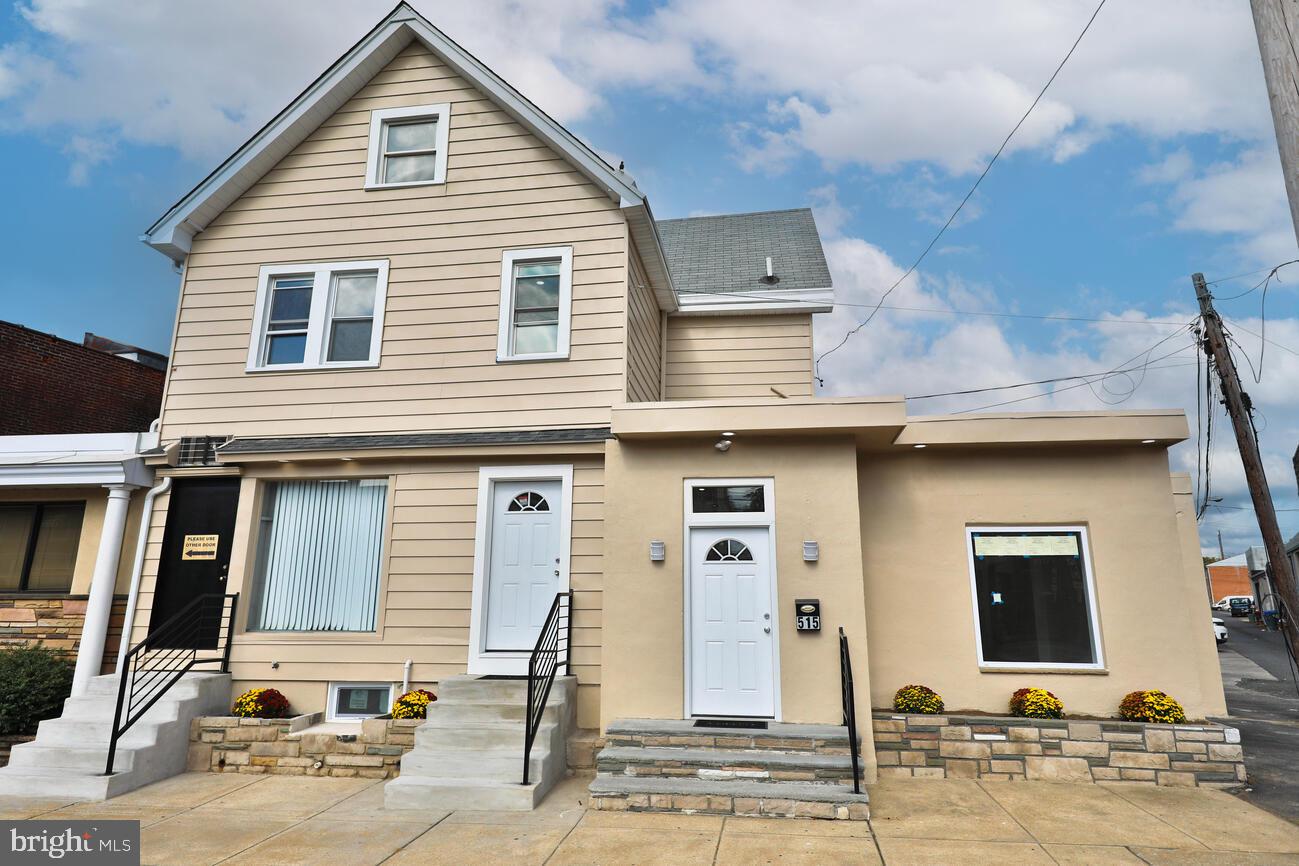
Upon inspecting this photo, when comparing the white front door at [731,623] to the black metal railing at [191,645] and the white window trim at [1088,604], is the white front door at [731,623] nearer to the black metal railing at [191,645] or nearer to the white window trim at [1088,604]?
the white window trim at [1088,604]

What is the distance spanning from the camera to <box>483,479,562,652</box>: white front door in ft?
24.7

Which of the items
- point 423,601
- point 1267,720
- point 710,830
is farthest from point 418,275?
point 1267,720

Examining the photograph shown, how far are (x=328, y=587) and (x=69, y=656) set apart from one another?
11.1 feet

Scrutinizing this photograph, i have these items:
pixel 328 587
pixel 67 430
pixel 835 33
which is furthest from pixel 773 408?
pixel 67 430

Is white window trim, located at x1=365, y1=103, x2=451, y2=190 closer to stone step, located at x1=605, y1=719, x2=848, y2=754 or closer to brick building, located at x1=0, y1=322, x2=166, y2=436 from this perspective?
stone step, located at x1=605, y1=719, x2=848, y2=754

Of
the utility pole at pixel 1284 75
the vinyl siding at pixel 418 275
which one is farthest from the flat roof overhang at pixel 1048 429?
the utility pole at pixel 1284 75

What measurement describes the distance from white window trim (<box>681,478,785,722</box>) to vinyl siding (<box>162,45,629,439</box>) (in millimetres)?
1488

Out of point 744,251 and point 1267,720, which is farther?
point 744,251

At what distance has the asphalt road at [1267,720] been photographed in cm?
610

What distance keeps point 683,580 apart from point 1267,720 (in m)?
9.83

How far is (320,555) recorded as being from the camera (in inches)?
319

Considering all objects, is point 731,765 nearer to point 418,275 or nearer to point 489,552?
point 489,552

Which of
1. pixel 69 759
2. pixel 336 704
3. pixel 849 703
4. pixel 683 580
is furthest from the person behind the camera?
pixel 336 704

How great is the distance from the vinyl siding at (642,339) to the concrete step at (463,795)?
4.22 meters
